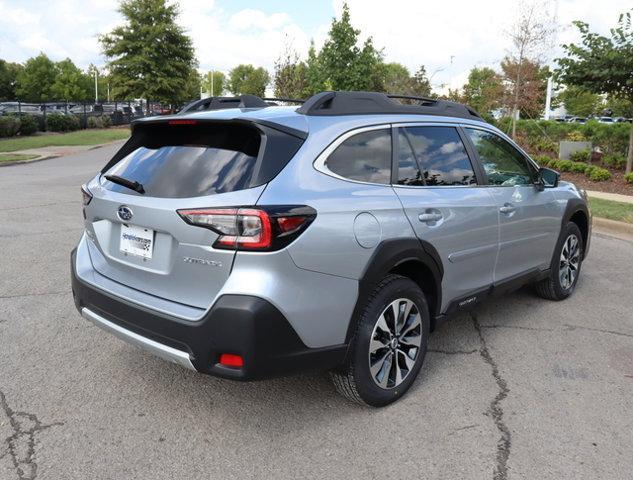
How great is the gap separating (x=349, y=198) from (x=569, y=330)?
269 cm

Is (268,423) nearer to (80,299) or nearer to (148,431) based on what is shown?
(148,431)

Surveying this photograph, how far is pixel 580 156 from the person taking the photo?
52.0ft

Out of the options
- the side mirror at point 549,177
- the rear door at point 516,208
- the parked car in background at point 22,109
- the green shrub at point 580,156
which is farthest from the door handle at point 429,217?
the parked car in background at point 22,109

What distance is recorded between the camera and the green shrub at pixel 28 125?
27938 mm

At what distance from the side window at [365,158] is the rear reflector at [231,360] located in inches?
42.8

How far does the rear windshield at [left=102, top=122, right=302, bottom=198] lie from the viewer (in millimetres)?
2775

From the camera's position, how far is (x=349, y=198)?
2984mm

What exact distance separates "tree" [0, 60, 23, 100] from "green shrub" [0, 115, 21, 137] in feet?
178

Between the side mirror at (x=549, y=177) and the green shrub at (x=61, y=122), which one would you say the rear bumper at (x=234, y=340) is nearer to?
the side mirror at (x=549, y=177)

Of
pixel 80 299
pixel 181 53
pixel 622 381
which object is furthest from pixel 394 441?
pixel 181 53

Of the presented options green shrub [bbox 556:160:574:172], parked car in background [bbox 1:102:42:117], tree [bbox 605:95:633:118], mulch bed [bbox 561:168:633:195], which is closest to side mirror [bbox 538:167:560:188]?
mulch bed [bbox 561:168:633:195]

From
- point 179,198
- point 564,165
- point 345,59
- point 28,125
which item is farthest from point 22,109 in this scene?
point 179,198

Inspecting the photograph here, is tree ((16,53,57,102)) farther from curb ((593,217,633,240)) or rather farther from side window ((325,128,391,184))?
side window ((325,128,391,184))

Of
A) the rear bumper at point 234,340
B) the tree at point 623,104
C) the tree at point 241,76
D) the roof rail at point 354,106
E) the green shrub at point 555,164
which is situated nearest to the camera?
the rear bumper at point 234,340
